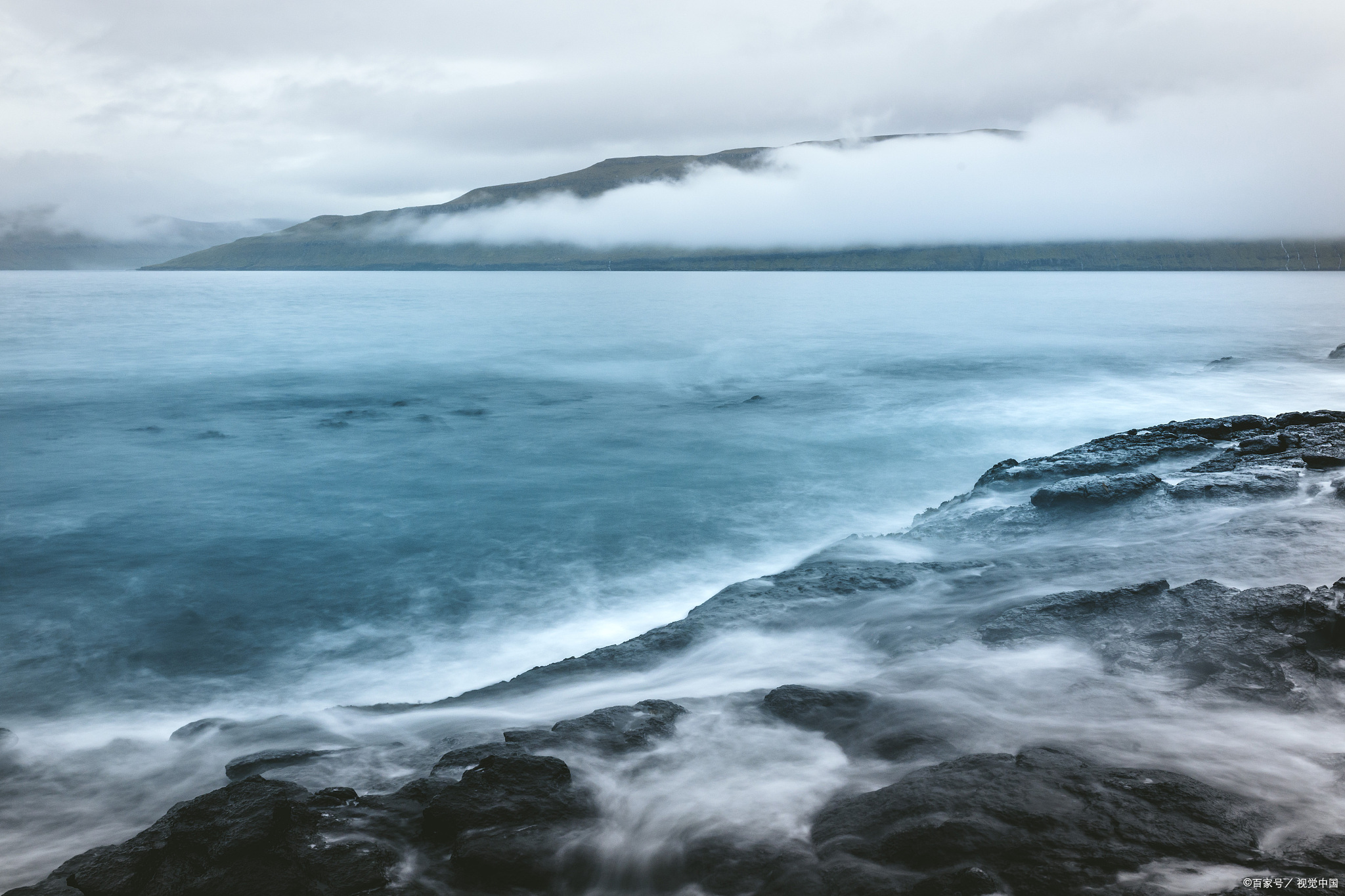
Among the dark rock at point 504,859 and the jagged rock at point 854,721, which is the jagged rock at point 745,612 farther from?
the dark rock at point 504,859

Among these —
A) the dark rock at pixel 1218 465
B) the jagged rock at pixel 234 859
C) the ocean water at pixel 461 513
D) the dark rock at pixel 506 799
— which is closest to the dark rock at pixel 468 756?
the dark rock at pixel 506 799

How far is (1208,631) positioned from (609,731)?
17.5 feet

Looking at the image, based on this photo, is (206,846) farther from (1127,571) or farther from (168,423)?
(168,423)

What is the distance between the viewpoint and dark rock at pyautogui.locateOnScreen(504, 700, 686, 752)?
21.4 ft

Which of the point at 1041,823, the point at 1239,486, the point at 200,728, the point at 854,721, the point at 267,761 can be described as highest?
the point at 1239,486

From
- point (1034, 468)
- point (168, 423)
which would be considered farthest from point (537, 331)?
point (1034, 468)

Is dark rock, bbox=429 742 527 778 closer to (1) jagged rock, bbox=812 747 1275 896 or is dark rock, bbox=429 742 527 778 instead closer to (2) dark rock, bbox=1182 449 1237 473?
(1) jagged rock, bbox=812 747 1275 896

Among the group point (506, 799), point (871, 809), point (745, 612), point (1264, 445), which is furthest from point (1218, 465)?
point (506, 799)

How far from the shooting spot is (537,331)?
169 ft

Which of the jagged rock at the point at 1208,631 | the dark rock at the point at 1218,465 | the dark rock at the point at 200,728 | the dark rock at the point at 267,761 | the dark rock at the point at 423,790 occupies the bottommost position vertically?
the dark rock at the point at 200,728

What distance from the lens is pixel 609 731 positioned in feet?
22.1

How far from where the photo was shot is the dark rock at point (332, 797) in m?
5.51

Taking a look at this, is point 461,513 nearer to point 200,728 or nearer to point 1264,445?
point 200,728

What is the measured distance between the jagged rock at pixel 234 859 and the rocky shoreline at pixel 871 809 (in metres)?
0.01
